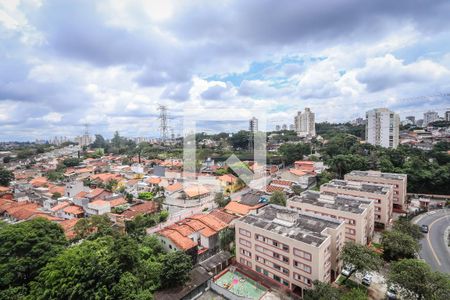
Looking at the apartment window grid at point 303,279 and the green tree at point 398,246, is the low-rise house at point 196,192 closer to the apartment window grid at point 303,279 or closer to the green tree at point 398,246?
the apartment window grid at point 303,279

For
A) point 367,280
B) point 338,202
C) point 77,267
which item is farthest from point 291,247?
point 77,267

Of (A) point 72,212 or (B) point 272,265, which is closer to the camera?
(B) point 272,265

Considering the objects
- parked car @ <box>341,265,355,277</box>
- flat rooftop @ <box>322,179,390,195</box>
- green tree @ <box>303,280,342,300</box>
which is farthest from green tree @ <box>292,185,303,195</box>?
green tree @ <box>303,280,342,300</box>

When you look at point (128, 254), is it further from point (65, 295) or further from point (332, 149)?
point (332, 149)

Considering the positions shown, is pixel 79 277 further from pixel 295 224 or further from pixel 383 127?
pixel 383 127

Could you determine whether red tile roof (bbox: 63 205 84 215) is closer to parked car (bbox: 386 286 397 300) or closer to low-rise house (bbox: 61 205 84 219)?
low-rise house (bbox: 61 205 84 219)
